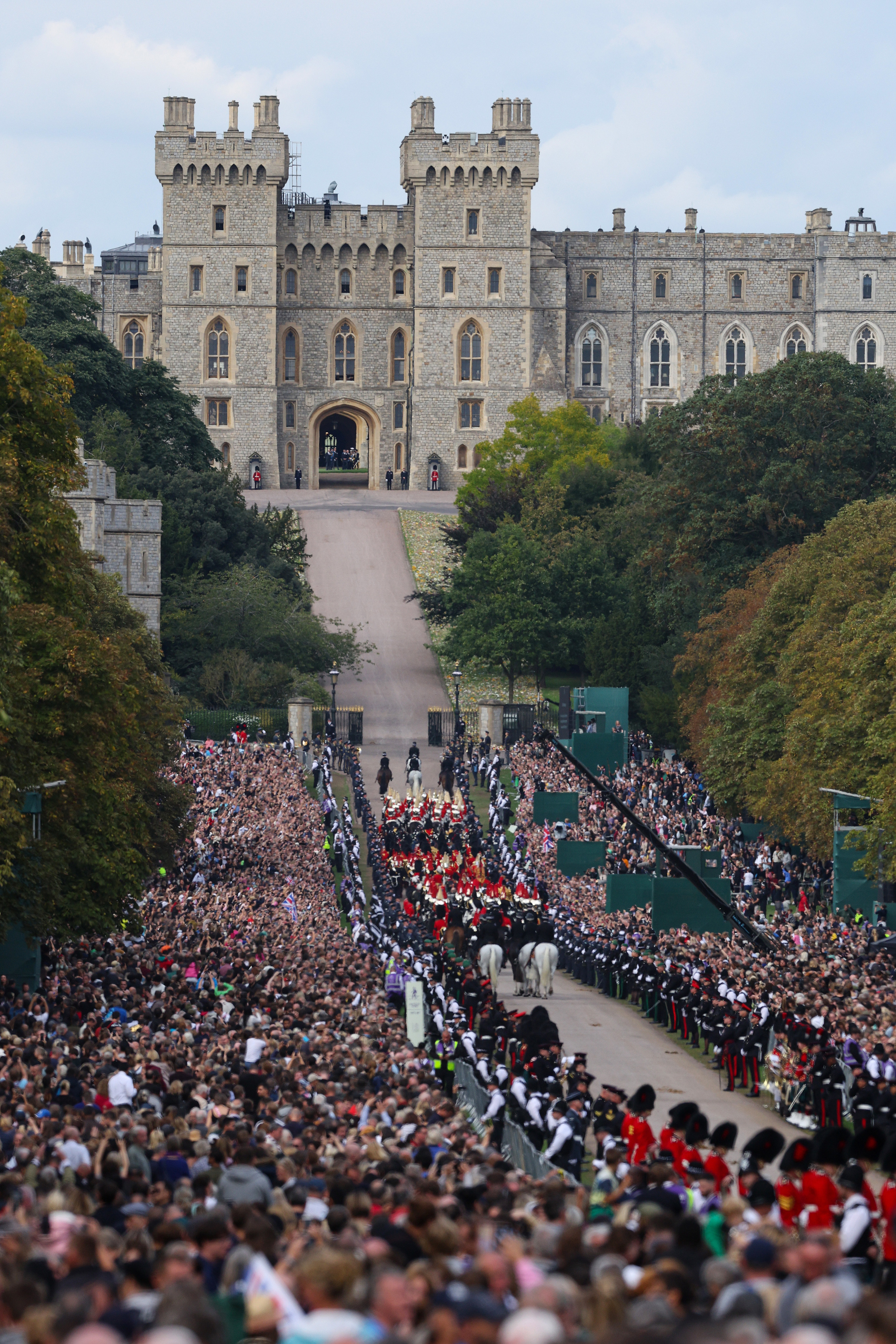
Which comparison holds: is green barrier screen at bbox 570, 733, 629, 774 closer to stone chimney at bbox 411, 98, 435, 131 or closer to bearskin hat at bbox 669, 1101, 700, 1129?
bearskin hat at bbox 669, 1101, 700, 1129

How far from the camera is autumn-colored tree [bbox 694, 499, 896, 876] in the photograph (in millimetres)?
33000

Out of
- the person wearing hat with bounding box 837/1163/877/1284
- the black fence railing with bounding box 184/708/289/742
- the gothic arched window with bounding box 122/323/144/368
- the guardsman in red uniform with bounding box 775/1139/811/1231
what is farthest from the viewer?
the gothic arched window with bounding box 122/323/144/368

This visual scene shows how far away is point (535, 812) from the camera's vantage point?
1404 inches

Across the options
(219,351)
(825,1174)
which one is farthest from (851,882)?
(219,351)

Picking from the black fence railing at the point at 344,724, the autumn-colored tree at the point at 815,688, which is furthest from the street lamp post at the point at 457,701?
the autumn-colored tree at the point at 815,688

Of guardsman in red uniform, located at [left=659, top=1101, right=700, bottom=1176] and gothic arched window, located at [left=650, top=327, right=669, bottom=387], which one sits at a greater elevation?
gothic arched window, located at [left=650, top=327, right=669, bottom=387]

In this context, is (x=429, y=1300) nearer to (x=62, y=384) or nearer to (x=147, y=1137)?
(x=147, y=1137)

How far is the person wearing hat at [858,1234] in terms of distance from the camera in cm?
1005

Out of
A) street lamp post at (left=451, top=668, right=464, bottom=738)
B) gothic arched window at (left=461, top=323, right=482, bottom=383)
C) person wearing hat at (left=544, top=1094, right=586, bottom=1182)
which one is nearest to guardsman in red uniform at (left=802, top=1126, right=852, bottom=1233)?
person wearing hat at (left=544, top=1094, right=586, bottom=1182)

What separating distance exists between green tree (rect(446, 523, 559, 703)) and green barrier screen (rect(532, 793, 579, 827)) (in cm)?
2251

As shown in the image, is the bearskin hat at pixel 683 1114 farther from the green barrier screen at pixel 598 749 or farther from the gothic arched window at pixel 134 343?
the gothic arched window at pixel 134 343

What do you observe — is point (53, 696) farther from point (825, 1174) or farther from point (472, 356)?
point (472, 356)

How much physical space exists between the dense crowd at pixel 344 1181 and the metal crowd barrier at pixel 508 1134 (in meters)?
0.14

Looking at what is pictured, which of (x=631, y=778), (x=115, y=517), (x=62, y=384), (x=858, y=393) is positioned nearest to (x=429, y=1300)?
(x=62, y=384)
